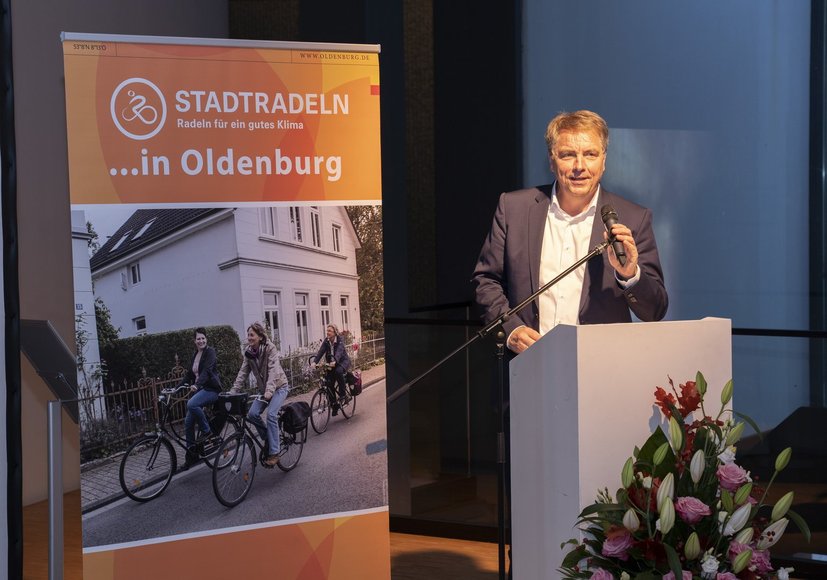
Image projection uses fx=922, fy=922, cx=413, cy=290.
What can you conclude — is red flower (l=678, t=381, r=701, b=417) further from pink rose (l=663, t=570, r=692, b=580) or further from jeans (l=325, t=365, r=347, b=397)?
jeans (l=325, t=365, r=347, b=397)

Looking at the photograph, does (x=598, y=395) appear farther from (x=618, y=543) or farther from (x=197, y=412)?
(x=197, y=412)

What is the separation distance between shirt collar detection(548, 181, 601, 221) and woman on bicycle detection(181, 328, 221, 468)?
1.15 m

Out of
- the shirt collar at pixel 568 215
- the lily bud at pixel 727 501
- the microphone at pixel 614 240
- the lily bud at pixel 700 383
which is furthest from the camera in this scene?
the shirt collar at pixel 568 215

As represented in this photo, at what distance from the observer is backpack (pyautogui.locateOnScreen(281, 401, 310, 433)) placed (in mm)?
2938

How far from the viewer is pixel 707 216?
473 cm

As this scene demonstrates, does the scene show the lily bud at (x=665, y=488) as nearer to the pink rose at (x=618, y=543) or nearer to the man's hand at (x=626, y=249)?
the pink rose at (x=618, y=543)

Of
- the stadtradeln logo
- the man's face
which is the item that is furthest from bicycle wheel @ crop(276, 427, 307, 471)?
the man's face

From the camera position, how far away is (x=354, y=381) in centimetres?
303

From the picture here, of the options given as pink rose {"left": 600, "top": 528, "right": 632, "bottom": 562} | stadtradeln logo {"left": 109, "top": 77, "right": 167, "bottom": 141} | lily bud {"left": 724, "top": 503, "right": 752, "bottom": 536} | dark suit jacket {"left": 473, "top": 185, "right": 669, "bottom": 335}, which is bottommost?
pink rose {"left": 600, "top": 528, "right": 632, "bottom": 562}

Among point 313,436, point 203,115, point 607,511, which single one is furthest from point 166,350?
point 607,511

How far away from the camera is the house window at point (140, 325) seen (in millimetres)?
2795

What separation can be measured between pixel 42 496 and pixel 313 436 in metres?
2.86

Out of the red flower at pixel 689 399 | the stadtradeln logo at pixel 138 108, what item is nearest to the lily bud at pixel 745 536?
the red flower at pixel 689 399

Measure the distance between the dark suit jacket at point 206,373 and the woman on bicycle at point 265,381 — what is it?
68 millimetres
